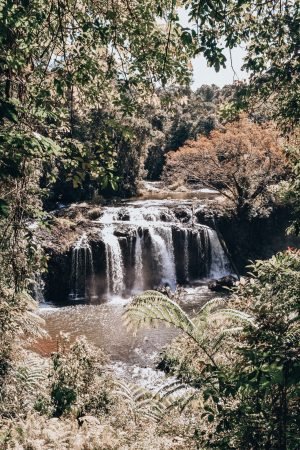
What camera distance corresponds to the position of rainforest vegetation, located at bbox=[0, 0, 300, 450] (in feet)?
10.4

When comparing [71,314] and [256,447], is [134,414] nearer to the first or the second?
[256,447]

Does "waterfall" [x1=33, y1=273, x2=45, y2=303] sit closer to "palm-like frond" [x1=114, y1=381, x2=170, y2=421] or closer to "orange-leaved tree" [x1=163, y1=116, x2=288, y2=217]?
"palm-like frond" [x1=114, y1=381, x2=170, y2=421]

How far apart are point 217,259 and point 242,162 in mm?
5301

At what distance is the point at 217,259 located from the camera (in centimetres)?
2144

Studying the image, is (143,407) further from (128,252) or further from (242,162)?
(242,162)

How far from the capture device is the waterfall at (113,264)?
18.3m

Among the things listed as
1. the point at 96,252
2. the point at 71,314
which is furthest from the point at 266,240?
the point at 71,314

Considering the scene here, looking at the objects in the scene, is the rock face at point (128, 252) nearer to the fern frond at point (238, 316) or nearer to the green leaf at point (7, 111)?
the fern frond at point (238, 316)

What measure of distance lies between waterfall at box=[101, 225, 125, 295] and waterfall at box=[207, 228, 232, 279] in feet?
17.0

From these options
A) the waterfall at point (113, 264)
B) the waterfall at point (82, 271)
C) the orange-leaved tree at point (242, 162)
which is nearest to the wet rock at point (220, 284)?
the waterfall at point (113, 264)

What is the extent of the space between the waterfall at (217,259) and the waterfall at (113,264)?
517 cm

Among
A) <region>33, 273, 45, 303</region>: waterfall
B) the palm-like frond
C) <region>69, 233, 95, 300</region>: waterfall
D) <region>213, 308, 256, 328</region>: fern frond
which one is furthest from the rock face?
<region>213, 308, 256, 328</region>: fern frond

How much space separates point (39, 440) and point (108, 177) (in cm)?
290

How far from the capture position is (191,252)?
20938 millimetres
